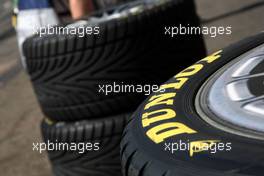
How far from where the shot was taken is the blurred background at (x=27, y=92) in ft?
8.82

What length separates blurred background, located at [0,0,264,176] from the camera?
106 inches

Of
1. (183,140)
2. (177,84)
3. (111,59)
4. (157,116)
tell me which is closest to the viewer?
(183,140)

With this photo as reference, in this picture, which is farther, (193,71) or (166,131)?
(193,71)

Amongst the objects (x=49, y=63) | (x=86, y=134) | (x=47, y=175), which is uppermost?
(x=49, y=63)

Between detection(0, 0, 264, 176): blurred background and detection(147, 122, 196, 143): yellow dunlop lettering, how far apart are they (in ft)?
5.00

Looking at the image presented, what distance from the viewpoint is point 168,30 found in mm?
1901

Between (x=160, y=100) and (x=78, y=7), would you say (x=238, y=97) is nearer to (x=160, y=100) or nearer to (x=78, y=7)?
(x=160, y=100)

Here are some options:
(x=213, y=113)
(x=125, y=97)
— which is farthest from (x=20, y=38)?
(x=213, y=113)

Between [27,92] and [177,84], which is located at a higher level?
[177,84]

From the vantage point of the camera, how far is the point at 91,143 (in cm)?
196

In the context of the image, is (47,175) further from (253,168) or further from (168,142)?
(253,168)

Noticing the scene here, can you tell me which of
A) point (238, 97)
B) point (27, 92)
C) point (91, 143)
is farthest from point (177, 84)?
point (27, 92)

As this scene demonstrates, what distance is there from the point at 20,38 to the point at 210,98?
211 cm

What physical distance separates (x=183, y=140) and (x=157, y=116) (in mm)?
151
